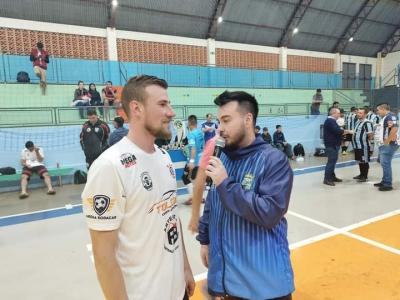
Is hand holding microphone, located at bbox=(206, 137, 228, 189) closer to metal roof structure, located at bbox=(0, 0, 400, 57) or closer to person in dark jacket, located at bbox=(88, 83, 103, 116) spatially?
person in dark jacket, located at bbox=(88, 83, 103, 116)

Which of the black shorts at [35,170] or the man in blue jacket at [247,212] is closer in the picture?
the man in blue jacket at [247,212]

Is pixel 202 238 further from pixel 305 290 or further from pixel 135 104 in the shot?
pixel 305 290

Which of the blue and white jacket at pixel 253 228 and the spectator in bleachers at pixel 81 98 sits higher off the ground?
the spectator in bleachers at pixel 81 98

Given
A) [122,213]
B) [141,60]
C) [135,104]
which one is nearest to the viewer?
[122,213]

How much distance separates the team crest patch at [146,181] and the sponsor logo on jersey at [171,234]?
250 mm

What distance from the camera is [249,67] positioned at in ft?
61.5

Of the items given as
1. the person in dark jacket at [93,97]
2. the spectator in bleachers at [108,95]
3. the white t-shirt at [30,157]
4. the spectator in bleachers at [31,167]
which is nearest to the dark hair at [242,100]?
the spectator in bleachers at [31,167]

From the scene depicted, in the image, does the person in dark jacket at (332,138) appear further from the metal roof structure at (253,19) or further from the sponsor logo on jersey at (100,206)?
the metal roof structure at (253,19)

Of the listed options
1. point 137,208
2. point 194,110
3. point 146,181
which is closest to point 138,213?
point 137,208

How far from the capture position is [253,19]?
17.8 meters

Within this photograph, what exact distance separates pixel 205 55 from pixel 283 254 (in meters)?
16.7

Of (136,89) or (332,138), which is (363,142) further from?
(136,89)

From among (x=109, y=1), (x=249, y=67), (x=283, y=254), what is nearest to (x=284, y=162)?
(x=283, y=254)

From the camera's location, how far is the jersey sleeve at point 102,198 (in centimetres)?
133
